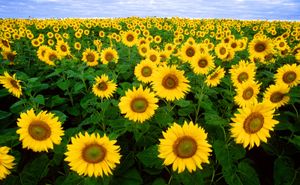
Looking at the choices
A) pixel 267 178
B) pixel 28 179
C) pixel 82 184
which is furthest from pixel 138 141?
pixel 267 178

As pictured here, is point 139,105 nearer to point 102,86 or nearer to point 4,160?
Answer: point 102,86

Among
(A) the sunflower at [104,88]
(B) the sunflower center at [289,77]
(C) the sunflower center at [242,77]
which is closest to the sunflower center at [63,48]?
(A) the sunflower at [104,88]

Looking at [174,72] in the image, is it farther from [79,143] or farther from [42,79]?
[42,79]

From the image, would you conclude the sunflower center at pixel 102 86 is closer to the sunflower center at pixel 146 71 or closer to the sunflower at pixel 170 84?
the sunflower center at pixel 146 71

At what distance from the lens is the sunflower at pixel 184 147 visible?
7.98ft

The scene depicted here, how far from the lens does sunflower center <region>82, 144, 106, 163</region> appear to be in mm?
2541

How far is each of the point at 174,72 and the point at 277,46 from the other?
17.0ft

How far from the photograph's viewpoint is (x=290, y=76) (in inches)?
172

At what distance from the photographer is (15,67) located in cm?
739

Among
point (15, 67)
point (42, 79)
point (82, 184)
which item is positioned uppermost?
point (15, 67)

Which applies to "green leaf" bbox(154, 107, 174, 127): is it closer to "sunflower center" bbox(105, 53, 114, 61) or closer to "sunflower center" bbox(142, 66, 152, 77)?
"sunflower center" bbox(142, 66, 152, 77)

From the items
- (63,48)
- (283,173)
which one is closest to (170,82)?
(283,173)

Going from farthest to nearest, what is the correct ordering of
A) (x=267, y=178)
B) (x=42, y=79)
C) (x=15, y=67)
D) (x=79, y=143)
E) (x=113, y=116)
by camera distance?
(x=15, y=67) < (x=42, y=79) < (x=113, y=116) < (x=267, y=178) < (x=79, y=143)

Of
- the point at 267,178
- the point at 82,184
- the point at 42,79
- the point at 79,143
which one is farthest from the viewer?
the point at 42,79
